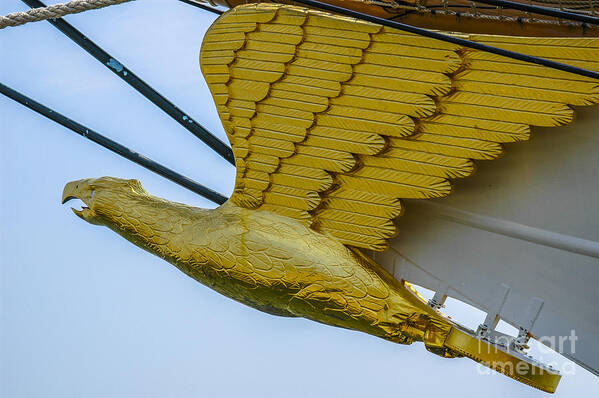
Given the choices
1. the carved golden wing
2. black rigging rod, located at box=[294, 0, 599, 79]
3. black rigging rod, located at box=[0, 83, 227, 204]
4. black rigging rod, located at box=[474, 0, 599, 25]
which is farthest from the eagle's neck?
black rigging rod, located at box=[474, 0, 599, 25]

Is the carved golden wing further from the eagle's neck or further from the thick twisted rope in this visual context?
the thick twisted rope

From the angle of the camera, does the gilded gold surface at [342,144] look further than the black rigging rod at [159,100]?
No

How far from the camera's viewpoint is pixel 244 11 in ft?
6.79

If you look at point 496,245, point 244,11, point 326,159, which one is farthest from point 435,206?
point 244,11

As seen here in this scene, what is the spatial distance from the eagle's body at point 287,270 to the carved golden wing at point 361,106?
2.1 inches

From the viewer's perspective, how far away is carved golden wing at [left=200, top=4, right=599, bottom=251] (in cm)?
186

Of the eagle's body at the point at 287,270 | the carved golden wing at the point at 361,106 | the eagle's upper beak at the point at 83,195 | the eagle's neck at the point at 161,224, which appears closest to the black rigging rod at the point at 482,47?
the carved golden wing at the point at 361,106

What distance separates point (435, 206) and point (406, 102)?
332 millimetres

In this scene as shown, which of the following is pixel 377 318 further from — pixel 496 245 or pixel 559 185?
pixel 559 185

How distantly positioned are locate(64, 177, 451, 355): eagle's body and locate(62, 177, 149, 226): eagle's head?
136mm

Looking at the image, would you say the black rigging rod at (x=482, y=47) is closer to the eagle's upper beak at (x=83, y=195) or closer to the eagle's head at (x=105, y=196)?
the eagle's head at (x=105, y=196)

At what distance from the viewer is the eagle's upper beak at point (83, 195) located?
95.1 inches

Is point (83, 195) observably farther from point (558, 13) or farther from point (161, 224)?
point (558, 13)

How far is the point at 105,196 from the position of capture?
2.38m
